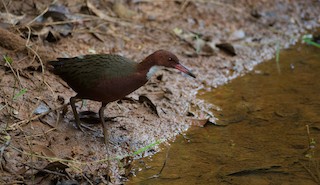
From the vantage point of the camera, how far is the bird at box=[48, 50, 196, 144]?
5.07 m

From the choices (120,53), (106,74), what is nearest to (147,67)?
(106,74)

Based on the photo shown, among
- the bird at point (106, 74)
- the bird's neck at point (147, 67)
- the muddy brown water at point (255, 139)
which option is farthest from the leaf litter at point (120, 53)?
the bird's neck at point (147, 67)

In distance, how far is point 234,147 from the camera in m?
5.55

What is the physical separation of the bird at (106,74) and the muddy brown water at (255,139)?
661mm

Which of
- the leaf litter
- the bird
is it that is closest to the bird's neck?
the bird

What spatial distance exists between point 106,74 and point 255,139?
161 cm

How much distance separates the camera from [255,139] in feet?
18.7

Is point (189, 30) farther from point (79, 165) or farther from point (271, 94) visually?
point (79, 165)

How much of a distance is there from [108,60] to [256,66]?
9.89ft

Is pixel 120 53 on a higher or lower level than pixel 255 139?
higher

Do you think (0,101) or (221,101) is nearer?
(0,101)

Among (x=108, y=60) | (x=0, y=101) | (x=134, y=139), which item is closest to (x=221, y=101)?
(x=134, y=139)

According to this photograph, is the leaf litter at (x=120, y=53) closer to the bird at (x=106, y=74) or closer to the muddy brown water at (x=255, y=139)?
the muddy brown water at (x=255, y=139)

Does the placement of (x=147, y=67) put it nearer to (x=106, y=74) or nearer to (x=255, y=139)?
(x=106, y=74)
